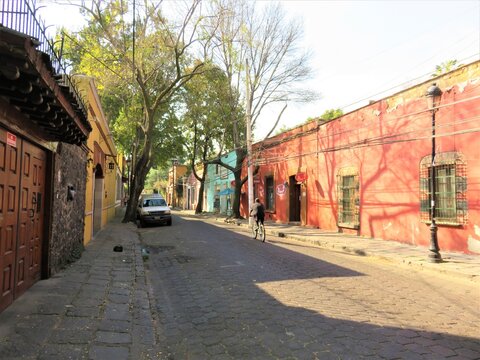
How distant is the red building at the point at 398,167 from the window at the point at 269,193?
10.5ft

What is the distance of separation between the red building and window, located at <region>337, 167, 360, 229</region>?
42mm

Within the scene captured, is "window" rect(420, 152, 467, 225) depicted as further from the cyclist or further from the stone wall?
the stone wall

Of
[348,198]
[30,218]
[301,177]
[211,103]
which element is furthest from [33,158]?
[211,103]

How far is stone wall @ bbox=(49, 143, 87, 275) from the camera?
768cm

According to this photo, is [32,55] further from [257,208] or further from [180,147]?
[180,147]

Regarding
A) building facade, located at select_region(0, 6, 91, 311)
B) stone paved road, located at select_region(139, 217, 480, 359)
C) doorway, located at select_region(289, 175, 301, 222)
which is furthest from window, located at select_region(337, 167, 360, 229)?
building facade, located at select_region(0, 6, 91, 311)

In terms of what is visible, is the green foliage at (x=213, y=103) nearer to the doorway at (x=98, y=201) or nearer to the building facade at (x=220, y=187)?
the building facade at (x=220, y=187)

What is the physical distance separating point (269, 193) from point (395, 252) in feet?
50.9

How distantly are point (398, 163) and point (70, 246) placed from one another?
10956 millimetres

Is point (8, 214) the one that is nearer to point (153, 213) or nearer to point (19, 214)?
point (19, 214)

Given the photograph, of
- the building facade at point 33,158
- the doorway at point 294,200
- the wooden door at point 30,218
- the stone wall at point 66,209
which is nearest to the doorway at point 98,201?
the stone wall at point 66,209

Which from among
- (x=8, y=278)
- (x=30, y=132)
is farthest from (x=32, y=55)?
(x=8, y=278)

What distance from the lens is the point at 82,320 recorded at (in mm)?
5020

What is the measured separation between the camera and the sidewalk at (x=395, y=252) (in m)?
9.56
